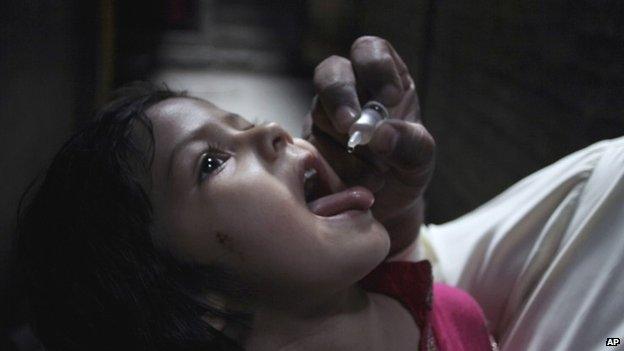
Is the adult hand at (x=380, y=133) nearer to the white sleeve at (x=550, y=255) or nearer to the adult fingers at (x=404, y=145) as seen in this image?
the adult fingers at (x=404, y=145)

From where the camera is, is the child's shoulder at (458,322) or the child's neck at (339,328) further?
the child's shoulder at (458,322)

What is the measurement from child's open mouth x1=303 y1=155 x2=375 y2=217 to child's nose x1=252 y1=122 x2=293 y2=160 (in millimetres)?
51

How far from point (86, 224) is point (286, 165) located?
10.7 inches

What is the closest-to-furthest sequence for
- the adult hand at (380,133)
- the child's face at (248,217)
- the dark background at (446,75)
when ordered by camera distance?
the child's face at (248,217), the adult hand at (380,133), the dark background at (446,75)

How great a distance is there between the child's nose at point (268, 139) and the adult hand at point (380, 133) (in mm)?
96

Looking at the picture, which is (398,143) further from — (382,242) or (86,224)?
(86,224)

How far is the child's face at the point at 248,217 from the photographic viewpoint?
73cm

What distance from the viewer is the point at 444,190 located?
7.69 ft

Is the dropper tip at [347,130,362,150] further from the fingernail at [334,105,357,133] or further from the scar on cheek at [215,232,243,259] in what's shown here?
the scar on cheek at [215,232,243,259]

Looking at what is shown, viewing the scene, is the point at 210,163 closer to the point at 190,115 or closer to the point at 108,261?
the point at 190,115

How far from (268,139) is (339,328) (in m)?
0.27

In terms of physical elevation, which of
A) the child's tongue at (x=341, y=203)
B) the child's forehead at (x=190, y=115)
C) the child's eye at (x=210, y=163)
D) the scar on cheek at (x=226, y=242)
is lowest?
the scar on cheek at (x=226, y=242)

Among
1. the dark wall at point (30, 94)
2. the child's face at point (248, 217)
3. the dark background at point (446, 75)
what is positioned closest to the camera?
the child's face at point (248, 217)

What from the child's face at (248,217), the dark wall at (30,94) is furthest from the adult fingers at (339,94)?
the dark wall at (30,94)
